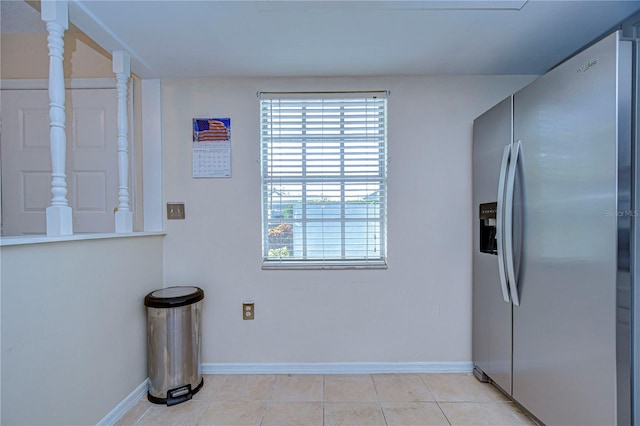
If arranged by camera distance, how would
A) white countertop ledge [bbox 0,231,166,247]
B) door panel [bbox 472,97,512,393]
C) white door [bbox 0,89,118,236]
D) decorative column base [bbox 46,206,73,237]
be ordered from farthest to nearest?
1. white door [bbox 0,89,118,236]
2. door panel [bbox 472,97,512,393]
3. decorative column base [bbox 46,206,73,237]
4. white countertop ledge [bbox 0,231,166,247]

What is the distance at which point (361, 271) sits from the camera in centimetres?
215

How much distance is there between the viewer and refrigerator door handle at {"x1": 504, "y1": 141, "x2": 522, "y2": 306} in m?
1.58

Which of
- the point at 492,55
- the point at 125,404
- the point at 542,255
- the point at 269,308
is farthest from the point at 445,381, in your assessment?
the point at 492,55

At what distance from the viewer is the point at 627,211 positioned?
110 cm

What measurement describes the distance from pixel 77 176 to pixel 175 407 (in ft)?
5.74

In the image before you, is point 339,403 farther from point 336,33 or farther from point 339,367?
point 336,33

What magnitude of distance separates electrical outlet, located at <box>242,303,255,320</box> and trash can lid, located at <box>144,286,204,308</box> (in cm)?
35

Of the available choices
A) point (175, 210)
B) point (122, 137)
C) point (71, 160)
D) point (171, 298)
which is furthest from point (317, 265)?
point (71, 160)

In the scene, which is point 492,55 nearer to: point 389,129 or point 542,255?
point 389,129

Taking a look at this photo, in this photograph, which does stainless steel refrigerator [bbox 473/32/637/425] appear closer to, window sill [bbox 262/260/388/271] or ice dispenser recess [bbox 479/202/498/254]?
ice dispenser recess [bbox 479/202/498/254]

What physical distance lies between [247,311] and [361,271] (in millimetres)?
902

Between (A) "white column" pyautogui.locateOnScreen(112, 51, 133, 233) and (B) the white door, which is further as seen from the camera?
(B) the white door

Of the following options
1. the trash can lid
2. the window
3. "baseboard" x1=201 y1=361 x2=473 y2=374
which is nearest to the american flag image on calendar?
the window

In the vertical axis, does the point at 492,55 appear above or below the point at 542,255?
above
